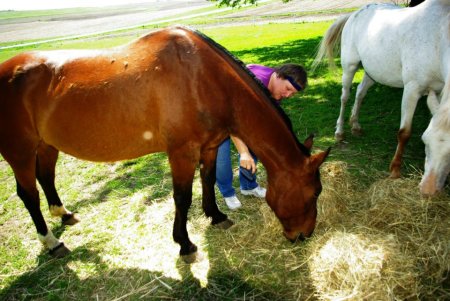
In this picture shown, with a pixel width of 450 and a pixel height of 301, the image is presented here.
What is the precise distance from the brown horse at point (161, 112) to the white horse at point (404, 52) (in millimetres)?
1448

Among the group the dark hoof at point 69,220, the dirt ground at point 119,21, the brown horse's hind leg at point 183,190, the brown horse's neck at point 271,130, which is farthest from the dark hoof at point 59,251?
the dirt ground at point 119,21

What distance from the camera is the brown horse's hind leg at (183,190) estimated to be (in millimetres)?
2672

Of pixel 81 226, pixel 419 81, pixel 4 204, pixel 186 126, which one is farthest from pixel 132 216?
pixel 419 81

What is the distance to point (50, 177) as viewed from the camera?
3578 mm

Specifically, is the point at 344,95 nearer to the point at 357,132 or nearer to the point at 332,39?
the point at 357,132

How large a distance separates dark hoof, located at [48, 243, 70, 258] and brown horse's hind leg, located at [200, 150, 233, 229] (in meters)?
1.46

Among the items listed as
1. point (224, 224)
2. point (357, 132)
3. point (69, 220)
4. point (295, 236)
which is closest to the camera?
point (295, 236)

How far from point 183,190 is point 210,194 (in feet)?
1.91

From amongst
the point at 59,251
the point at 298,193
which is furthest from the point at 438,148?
the point at 59,251

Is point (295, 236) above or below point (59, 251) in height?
above

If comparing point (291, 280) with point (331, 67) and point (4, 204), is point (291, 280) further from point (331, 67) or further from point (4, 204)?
point (331, 67)

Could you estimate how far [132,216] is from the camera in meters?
3.70

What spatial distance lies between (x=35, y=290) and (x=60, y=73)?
193cm

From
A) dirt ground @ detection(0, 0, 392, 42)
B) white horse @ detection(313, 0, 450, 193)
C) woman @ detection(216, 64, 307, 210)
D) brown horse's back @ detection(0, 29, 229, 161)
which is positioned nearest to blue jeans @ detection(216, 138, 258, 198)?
woman @ detection(216, 64, 307, 210)
